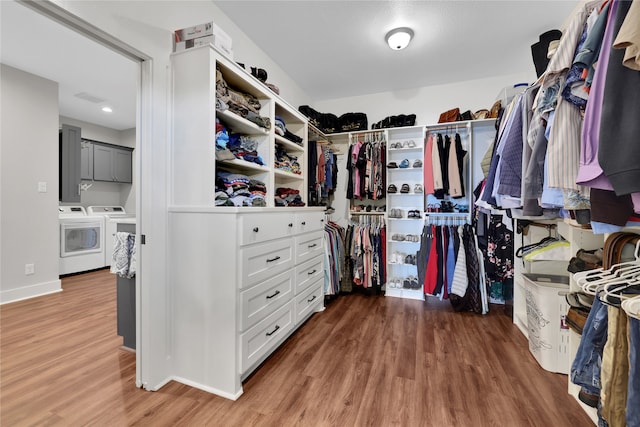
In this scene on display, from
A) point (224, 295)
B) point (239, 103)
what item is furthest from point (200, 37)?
point (224, 295)

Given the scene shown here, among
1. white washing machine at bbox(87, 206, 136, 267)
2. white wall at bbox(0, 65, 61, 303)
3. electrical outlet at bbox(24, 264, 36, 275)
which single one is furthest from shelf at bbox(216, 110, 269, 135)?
white washing machine at bbox(87, 206, 136, 267)

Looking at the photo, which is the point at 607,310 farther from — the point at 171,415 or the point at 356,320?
the point at 171,415

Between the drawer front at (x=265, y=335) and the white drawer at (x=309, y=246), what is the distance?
392 millimetres

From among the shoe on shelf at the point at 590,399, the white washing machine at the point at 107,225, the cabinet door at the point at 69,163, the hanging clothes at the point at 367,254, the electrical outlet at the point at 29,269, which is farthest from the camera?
the white washing machine at the point at 107,225

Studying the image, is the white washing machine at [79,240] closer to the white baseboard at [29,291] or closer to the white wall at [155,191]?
the white baseboard at [29,291]

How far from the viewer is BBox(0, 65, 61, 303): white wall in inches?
112

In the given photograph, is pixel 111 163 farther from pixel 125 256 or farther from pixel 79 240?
pixel 125 256

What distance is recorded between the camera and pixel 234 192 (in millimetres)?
1810

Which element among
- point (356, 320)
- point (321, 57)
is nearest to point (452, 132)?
point (321, 57)

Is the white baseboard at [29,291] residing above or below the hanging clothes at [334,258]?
below

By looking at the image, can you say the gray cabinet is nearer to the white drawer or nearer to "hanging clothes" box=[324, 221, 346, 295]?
"hanging clothes" box=[324, 221, 346, 295]

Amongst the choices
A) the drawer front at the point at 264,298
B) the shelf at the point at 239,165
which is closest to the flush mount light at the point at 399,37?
the shelf at the point at 239,165

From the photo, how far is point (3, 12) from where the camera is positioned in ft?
6.63

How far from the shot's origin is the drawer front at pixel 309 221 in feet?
7.04
